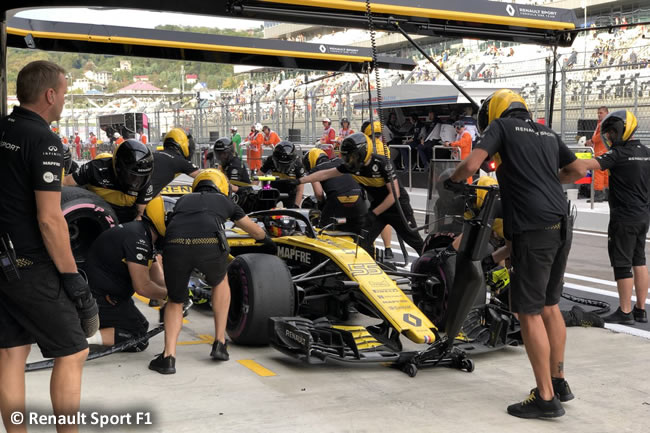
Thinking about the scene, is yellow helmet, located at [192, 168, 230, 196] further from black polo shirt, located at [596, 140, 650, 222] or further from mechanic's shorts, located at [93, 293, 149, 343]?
black polo shirt, located at [596, 140, 650, 222]

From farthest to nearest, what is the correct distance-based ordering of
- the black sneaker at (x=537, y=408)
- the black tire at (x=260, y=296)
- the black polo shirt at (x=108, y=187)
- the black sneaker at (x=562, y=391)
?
the black polo shirt at (x=108, y=187)
the black tire at (x=260, y=296)
the black sneaker at (x=562, y=391)
the black sneaker at (x=537, y=408)

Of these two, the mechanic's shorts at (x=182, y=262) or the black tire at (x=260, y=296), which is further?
the black tire at (x=260, y=296)

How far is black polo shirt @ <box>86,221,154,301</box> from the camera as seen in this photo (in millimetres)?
5750

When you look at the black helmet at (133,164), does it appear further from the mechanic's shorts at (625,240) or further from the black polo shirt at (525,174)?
the mechanic's shorts at (625,240)

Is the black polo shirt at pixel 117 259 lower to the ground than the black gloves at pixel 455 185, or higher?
lower

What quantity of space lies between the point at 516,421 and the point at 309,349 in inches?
56.8

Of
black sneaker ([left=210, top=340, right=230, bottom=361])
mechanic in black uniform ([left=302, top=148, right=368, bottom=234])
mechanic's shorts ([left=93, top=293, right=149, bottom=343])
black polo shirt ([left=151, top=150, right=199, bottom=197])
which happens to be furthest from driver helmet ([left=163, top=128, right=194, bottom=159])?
black sneaker ([left=210, top=340, right=230, bottom=361])

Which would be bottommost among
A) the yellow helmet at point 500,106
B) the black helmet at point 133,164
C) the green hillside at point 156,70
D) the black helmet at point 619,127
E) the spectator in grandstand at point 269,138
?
the spectator in grandstand at point 269,138

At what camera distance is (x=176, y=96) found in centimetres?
10950

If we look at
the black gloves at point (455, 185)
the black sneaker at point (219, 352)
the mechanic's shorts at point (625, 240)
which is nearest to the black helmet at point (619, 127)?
the mechanic's shorts at point (625, 240)

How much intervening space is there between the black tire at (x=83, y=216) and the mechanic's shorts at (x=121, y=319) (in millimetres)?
951

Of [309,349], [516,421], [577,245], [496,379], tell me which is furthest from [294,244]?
[577,245]

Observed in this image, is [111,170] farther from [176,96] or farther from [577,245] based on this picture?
[176,96]

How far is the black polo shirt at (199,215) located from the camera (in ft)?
18.4
